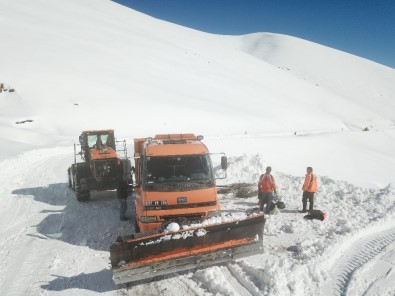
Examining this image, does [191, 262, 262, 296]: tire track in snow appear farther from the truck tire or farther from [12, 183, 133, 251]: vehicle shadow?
the truck tire

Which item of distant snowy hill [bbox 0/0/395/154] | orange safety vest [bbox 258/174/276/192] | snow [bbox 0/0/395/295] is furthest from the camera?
distant snowy hill [bbox 0/0/395/154]

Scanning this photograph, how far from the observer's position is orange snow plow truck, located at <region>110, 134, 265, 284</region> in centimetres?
779

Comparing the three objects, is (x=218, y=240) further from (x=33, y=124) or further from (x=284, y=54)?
(x=284, y=54)

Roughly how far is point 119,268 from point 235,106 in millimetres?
47878

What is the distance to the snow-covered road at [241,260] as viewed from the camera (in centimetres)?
778

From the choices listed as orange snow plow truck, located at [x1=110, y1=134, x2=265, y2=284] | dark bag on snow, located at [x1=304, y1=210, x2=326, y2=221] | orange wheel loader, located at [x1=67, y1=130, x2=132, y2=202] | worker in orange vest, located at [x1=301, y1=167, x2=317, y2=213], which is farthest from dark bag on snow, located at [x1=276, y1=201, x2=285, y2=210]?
orange wheel loader, located at [x1=67, y1=130, x2=132, y2=202]

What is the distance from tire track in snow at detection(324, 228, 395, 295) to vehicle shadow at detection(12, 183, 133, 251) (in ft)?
18.2

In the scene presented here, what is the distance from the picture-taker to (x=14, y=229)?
38.1 feet

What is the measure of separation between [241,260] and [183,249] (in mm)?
1439

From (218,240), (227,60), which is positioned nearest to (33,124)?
(218,240)

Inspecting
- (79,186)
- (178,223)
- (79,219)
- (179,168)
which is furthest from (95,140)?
(178,223)

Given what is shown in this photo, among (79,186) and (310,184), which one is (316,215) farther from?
(79,186)

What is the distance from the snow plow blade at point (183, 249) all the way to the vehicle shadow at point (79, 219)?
2.55 meters

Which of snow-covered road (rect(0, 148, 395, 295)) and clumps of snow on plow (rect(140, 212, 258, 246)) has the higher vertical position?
clumps of snow on plow (rect(140, 212, 258, 246))
